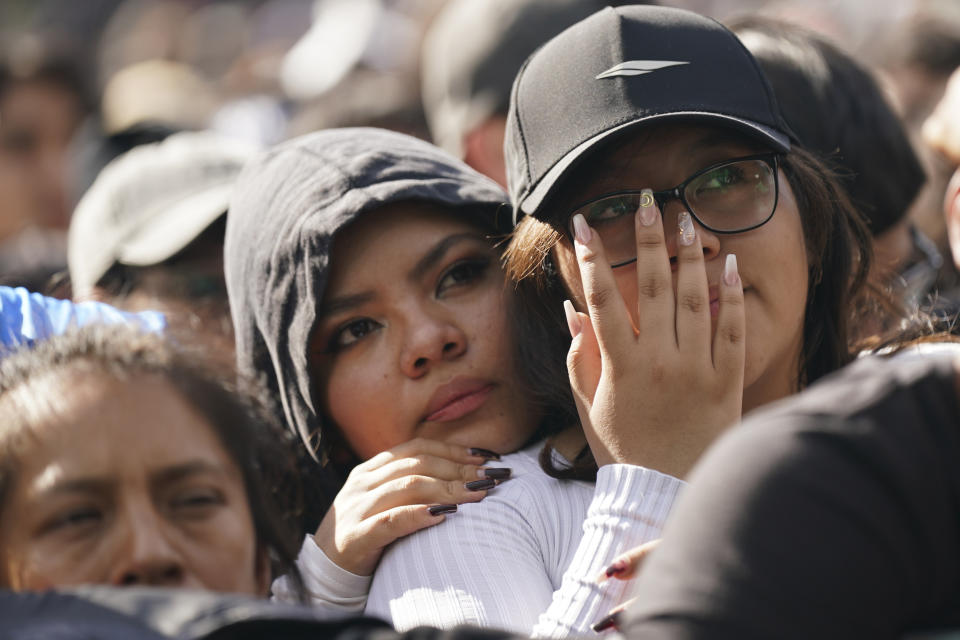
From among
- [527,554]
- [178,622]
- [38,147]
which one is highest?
[178,622]

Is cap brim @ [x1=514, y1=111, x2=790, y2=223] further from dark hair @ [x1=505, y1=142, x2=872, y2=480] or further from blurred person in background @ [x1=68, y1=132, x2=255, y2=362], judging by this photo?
blurred person in background @ [x1=68, y1=132, x2=255, y2=362]

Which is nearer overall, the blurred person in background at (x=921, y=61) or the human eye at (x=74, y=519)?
the human eye at (x=74, y=519)

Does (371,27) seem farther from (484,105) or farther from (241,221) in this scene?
(241,221)

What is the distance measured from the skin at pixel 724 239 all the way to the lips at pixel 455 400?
425mm

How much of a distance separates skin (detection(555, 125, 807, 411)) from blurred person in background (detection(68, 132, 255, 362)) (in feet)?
3.93

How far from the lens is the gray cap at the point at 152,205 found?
358cm

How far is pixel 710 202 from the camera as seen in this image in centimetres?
210

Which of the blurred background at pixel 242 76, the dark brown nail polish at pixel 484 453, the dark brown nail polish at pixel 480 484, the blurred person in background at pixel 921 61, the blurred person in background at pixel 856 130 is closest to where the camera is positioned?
the dark brown nail polish at pixel 480 484

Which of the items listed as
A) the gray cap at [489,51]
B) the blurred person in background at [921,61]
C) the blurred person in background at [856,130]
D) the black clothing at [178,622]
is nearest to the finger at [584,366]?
the black clothing at [178,622]

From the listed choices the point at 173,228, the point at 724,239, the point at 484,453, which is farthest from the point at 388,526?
the point at 173,228

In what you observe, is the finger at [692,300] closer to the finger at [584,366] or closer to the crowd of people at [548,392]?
the crowd of people at [548,392]

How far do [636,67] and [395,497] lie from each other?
0.95m

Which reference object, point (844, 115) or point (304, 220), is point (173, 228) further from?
point (844, 115)

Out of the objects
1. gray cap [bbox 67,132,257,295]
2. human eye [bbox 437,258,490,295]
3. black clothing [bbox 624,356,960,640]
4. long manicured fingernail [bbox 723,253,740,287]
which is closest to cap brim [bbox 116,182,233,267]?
gray cap [bbox 67,132,257,295]
